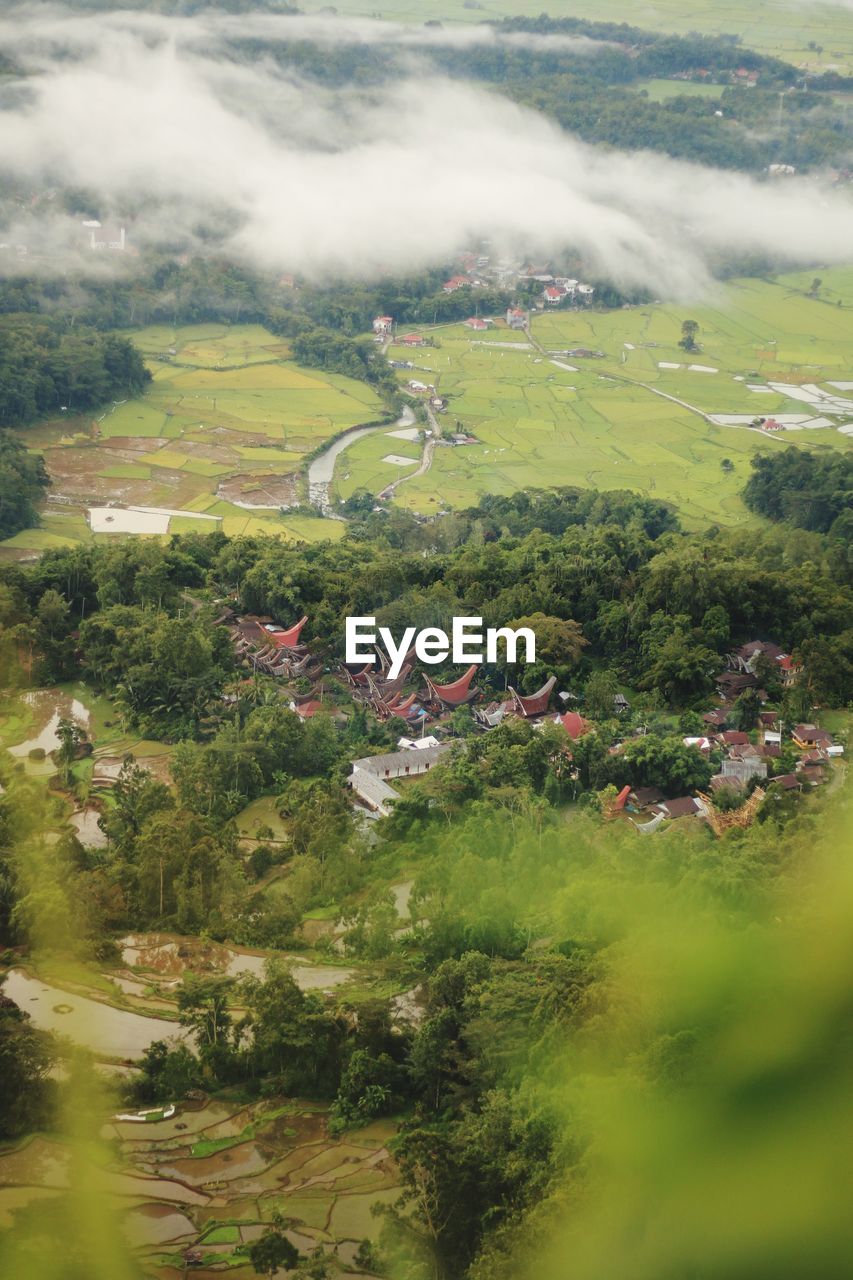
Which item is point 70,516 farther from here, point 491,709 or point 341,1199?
point 341,1199

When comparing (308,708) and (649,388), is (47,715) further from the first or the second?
(649,388)

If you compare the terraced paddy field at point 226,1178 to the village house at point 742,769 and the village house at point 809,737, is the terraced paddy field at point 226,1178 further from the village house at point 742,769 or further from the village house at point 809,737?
the village house at point 809,737

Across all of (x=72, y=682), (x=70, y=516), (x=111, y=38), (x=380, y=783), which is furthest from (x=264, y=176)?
(x=380, y=783)

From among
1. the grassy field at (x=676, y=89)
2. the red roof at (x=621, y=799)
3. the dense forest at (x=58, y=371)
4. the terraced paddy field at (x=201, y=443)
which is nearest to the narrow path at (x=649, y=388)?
the terraced paddy field at (x=201, y=443)

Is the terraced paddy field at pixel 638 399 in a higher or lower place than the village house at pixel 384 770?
lower

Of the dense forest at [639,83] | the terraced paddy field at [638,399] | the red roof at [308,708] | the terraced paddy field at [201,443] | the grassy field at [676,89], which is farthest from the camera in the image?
the grassy field at [676,89]

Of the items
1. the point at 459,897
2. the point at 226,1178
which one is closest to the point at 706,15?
the point at 459,897
